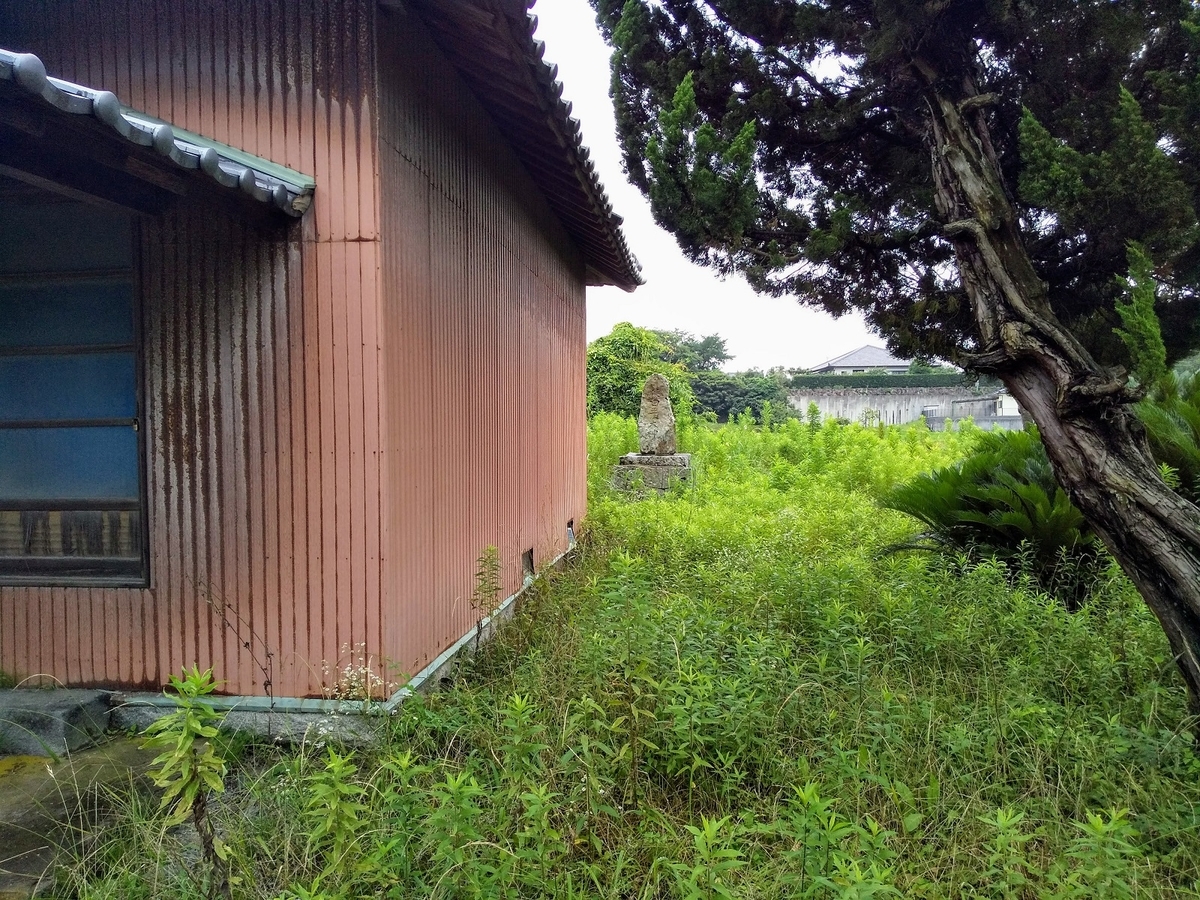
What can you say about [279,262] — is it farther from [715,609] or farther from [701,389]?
[701,389]

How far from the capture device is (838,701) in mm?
3164

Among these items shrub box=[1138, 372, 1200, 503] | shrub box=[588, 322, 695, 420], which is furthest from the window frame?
shrub box=[588, 322, 695, 420]

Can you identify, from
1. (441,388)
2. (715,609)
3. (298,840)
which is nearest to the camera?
(298,840)

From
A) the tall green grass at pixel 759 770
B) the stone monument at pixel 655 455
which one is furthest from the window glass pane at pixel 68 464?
the stone monument at pixel 655 455

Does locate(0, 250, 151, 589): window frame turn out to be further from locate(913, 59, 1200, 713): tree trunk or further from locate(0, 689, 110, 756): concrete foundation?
locate(913, 59, 1200, 713): tree trunk

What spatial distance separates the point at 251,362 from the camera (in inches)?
137

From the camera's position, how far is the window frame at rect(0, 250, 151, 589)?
3588mm

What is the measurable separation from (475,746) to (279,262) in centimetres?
239

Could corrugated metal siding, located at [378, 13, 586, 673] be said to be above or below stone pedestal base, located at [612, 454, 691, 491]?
above

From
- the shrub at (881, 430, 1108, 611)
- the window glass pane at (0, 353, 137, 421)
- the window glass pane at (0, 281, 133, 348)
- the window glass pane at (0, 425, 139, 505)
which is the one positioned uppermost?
the window glass pane at (0, 281, 133, 348)

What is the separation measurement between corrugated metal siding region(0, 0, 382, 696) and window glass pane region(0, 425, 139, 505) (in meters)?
0.24

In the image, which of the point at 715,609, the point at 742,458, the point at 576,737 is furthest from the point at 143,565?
the point at 742,458

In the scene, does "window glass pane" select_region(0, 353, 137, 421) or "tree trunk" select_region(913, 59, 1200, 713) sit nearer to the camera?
"tree trunk" select_region(913, 59, 1200, 713)

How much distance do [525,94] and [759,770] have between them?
380cm
